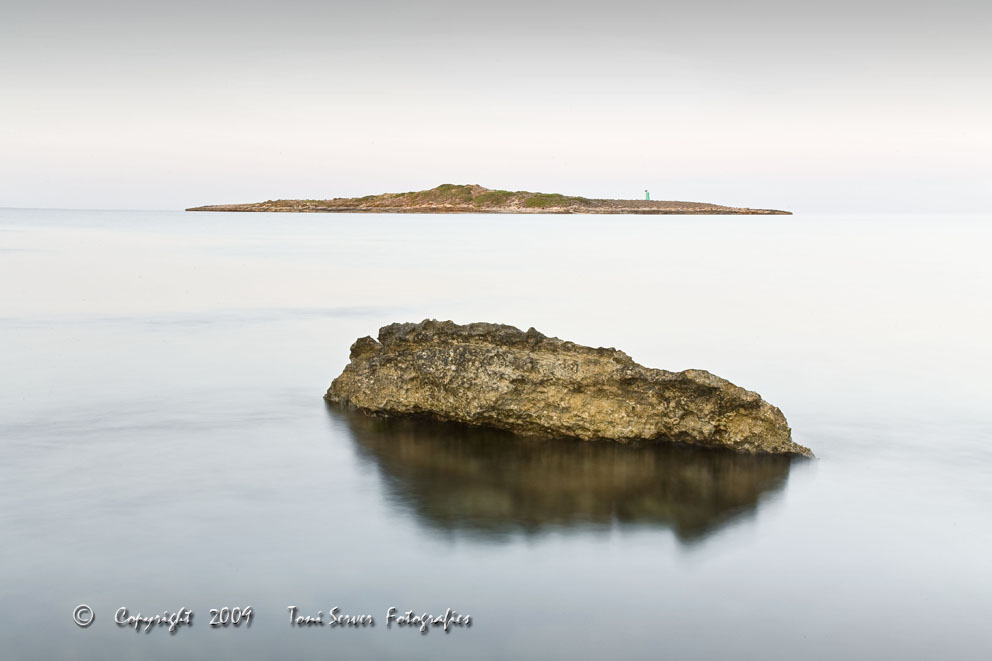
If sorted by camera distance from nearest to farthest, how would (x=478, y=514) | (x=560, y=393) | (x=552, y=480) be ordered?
(x=478, y=514), (x=552, y=480), (x=560, y=393)

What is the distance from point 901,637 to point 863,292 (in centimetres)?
2520

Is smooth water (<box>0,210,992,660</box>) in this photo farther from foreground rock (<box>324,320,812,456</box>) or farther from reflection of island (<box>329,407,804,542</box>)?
foreground rock (<box>324,320,812,456</box>)

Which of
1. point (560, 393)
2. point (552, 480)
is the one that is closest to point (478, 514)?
point (552, 480)

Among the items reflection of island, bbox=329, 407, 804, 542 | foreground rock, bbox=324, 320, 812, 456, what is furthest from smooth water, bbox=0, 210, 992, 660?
foreground rock, bbox=324, 320, 812, 456

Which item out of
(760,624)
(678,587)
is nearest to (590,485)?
(678,587)

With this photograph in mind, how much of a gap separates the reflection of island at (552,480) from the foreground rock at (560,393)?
0.18 meters

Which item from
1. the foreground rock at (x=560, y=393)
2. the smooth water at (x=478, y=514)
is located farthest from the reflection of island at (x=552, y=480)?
the foreground rock at (x=560, y=393)

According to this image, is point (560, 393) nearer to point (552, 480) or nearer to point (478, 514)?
point (552, 480)

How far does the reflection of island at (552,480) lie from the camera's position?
28.6 feet

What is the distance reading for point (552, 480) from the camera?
9672 mm

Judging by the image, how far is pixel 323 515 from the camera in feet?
28.8

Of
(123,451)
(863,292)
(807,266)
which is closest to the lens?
(123,451)

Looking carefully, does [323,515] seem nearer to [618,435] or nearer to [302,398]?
[618,435]

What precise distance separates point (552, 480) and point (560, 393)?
1.54 m
